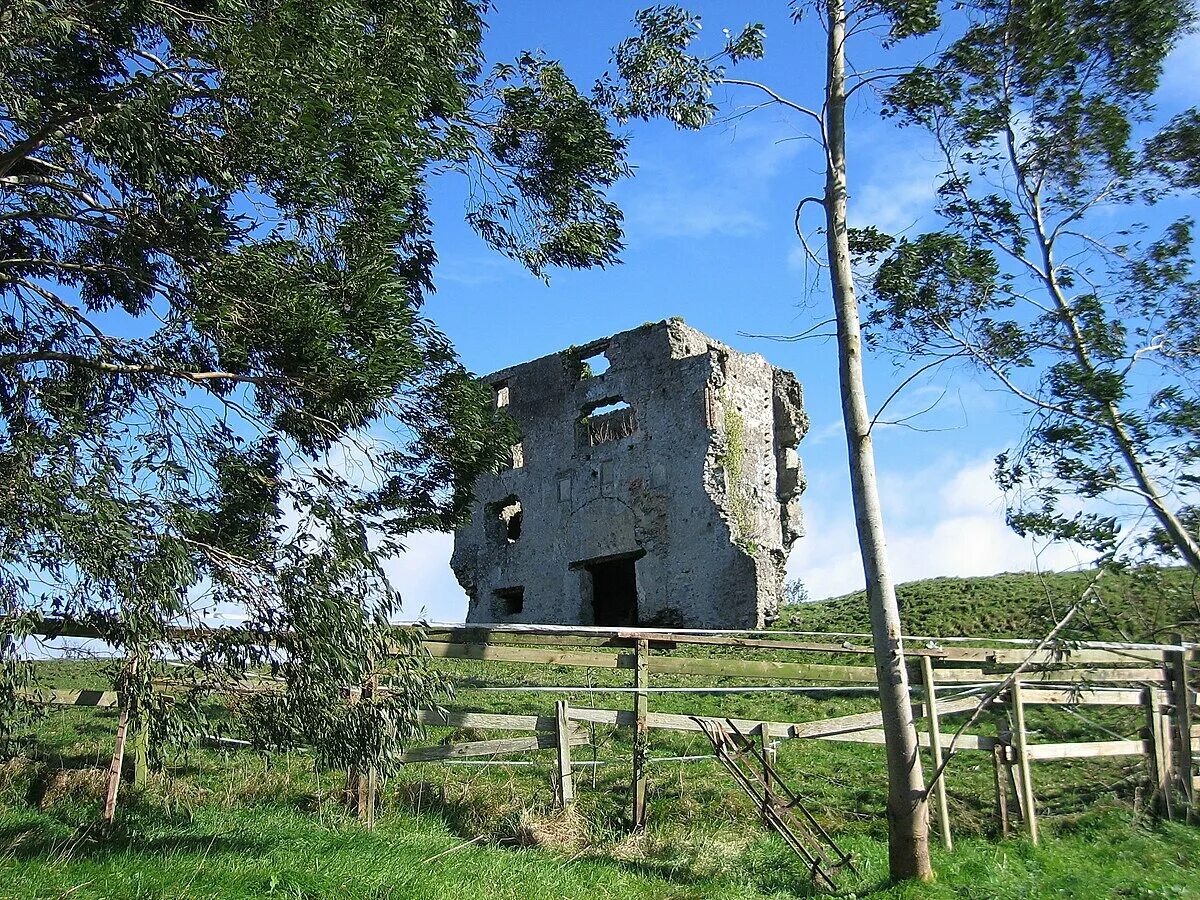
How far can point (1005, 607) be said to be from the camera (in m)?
17.0

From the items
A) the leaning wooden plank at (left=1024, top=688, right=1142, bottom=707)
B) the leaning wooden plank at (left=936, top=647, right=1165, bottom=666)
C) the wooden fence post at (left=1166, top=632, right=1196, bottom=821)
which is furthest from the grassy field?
the leaning wooden plank at (left=936, top=647, right=1165, bottom=666)

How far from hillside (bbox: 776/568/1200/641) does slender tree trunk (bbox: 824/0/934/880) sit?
6685mm

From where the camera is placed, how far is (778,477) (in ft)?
61.9

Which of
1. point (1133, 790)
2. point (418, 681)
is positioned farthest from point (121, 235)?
point (1133, 790)

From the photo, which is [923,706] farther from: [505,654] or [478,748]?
[478,748]

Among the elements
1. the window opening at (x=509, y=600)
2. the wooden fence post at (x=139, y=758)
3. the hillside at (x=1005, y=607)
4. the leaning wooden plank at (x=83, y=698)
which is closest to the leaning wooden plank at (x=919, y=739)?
the hillside at (x=1005, y=607)

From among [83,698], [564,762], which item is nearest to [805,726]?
[564,762]

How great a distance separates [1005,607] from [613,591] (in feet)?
25.0

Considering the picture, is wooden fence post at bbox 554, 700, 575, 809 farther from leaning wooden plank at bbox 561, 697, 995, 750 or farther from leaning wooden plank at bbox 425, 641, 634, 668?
leaning wooden plank at bbox 425, 641, 634, 668

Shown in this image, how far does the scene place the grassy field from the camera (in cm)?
624

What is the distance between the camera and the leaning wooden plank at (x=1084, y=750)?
868cm

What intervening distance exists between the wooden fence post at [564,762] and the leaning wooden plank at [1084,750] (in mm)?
4075

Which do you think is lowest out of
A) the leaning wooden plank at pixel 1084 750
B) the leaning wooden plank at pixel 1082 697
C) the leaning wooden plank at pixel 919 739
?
the leaning wooden plank at pixel 1084 750

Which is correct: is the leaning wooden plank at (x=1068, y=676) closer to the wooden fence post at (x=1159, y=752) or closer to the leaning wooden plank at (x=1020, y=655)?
the leaning wooden plank at (x=1020, y=655)
